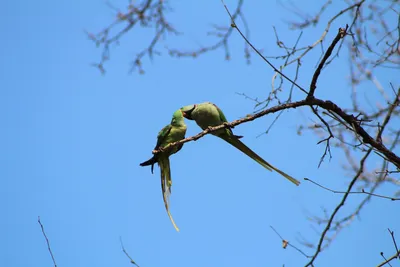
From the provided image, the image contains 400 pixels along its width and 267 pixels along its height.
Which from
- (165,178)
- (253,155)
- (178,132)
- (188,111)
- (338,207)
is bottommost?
(338,207)

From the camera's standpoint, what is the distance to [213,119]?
3.90 meters

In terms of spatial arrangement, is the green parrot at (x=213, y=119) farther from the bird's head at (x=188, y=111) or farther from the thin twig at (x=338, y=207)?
the thin twig at (x=338, y=207)

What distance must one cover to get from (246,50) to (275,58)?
0.49 meters

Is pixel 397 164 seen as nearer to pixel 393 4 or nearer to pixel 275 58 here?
pixel 275 58

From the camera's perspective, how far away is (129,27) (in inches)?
166

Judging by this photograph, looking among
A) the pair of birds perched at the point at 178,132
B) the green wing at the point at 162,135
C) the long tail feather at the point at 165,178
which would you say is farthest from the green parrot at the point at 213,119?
the long tail feather at the point at 165,178

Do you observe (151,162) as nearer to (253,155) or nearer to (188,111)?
(188,111)

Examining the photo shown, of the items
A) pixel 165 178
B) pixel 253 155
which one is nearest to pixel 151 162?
pixel 165 178

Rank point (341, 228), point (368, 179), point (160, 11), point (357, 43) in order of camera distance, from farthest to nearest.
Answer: point (160, 11)
point (357, 43)
point (368, 179)
point (341, 228)

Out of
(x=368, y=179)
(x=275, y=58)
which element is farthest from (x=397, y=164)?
(x=275, y=58)

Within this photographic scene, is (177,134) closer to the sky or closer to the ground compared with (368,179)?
closer to the sky

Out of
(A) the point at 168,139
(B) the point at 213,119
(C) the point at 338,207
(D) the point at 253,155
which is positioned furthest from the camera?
(A) the point at 168,139

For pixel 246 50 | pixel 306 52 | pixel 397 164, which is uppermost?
pixel 246 50

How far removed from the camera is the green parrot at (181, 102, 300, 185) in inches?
146
